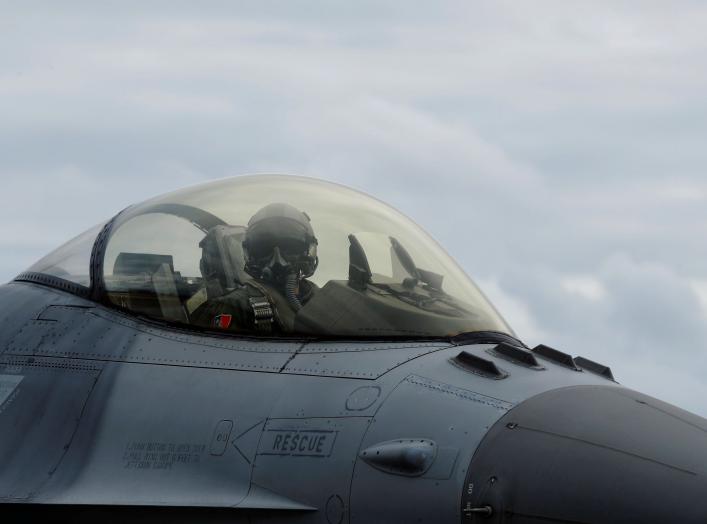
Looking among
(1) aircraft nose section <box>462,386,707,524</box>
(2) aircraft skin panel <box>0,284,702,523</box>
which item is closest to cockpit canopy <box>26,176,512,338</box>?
(2) aircraft skin panel <box>0,284,702,523</box>

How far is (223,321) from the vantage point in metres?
7.52

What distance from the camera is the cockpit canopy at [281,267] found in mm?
7324

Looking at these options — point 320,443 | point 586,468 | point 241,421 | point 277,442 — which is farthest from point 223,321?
point 586,468

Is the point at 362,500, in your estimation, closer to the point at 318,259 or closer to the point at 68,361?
the point at 318,259

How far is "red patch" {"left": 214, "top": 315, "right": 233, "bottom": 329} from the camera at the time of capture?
7.49 meters

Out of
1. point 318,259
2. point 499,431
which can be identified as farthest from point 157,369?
point 499,431

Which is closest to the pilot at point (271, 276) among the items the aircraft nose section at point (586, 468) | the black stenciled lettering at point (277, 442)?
the black stenciled lettering at point (277, 442)

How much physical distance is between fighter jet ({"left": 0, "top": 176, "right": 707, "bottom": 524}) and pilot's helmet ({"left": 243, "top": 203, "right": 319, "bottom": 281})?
0.01 meters

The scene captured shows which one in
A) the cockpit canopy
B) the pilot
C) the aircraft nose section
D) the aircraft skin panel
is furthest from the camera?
the pilot

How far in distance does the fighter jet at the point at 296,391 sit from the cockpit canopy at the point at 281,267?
2 centimetres

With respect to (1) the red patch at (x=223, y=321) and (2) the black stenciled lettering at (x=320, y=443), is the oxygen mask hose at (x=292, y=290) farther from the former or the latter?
(2) the black stenciled lettering at (x=320, y=443)

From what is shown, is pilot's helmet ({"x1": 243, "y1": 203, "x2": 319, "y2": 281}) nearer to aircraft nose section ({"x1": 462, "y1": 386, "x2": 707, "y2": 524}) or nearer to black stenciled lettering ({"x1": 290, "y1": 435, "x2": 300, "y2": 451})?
black stenciled lettering ({"x1": 290, "y1": 435, "x2": 300, "y2": 451})

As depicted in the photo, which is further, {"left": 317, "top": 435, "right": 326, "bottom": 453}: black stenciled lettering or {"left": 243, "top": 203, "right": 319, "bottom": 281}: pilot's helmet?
{"left": 243, "top": 203, "right": 319, "bottom": 281}: pilot's helmet

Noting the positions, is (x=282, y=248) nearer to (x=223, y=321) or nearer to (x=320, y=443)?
(x=223, y=321)
